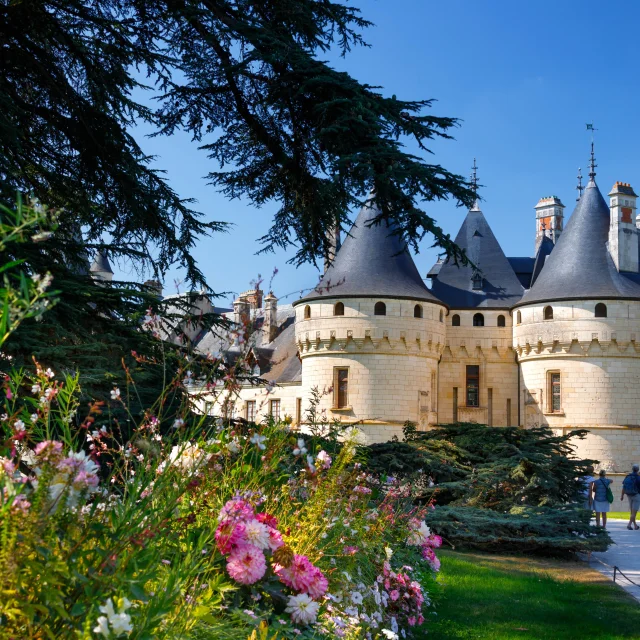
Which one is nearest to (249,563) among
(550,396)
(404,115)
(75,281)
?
(75,281)

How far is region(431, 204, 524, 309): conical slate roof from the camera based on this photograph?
30.1 m

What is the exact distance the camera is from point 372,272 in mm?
27578

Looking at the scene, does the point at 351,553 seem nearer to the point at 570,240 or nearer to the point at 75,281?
the point at 75,281

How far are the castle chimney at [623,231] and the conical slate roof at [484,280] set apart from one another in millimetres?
3698

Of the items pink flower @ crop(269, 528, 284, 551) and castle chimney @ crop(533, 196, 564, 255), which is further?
castle chimney @ crop(533, 196, 564, 255)

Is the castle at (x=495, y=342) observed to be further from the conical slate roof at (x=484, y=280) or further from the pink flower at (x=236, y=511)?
the pink flower at (x=236, y=511)

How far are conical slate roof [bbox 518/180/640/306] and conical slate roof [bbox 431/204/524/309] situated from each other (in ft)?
3.92

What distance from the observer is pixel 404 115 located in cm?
724

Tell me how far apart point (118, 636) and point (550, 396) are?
27.4 m

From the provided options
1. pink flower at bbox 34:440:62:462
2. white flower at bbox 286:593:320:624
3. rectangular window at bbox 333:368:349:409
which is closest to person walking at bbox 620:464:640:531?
rectangular window at bbox 333:368:349:409

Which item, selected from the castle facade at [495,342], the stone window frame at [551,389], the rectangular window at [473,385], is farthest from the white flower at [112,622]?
the rectangular window at [473,385]

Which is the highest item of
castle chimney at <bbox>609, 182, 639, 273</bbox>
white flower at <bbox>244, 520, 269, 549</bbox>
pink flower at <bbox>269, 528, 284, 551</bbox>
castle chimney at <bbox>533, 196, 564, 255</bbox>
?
castle chimney at <bbox>533, 196, 564, 255</bbox>

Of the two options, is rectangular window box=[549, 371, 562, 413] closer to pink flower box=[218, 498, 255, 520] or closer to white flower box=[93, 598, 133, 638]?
pink flower box=[218, 498, 255, 520]

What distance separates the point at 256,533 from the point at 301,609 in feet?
1.36
